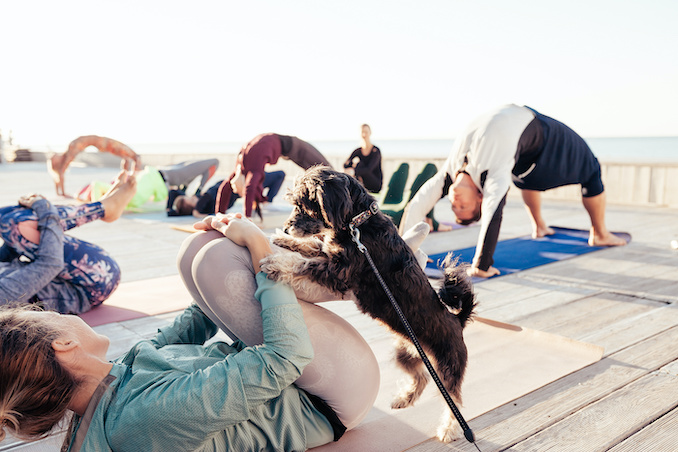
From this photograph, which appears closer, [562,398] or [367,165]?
[562,398]

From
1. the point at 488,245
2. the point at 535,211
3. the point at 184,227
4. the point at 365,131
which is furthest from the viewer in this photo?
the point at 365,131

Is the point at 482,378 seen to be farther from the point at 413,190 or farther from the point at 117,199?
the point at 413,190

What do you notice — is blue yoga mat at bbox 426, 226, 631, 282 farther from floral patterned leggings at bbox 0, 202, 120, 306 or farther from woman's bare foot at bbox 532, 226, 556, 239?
floral patterned leggings at bbox 0, 202, 120, 306

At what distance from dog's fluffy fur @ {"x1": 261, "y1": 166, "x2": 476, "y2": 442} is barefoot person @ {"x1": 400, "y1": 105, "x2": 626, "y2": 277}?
7.80 feet

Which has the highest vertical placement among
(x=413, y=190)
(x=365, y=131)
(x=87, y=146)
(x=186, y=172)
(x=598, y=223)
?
(x=365, y=131)

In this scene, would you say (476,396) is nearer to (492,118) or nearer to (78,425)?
(78,425)

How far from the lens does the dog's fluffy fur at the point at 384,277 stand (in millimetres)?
1883

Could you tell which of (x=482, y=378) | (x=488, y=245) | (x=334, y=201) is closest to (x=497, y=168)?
(x=488, y=245)

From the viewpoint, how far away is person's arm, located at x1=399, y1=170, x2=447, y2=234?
4.45 metres

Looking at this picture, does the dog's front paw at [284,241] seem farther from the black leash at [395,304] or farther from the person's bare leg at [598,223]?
the person's bare leg at [598,223]

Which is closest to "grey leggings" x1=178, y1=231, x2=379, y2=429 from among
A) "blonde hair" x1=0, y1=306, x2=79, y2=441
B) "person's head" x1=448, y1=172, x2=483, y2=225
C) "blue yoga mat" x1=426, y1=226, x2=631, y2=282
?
"blonde hair" x1=0, y1=306, x2=79, y2=441

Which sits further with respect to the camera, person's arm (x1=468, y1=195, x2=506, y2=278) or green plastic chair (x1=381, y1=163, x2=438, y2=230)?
green plastic chair (x1=381, y1=163, x2=438, y2=230)

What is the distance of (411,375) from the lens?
2.16m

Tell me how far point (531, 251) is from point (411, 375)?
141 inches
